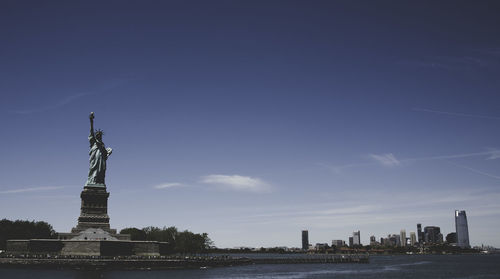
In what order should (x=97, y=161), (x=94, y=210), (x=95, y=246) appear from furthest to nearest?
1. (x=97, y=161)
2. (x=94, y=210)
3. (x=95, y=246)

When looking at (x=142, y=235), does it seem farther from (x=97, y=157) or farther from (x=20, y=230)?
(x=97, y=157)

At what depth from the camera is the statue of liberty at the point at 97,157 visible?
81.8 metres

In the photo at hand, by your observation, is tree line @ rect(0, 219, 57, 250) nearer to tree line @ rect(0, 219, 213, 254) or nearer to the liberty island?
tree line @ rect(0, 219, 213, 254)

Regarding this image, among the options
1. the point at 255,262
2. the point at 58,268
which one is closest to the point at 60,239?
the point at 58,268

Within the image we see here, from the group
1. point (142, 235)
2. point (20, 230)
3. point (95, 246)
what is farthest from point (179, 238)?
point (95, 246)

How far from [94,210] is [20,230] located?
90.3 ft

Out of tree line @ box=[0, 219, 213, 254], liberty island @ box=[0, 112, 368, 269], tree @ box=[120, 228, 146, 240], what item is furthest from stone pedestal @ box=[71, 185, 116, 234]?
tree @ box=[120, 228, 146, 240]

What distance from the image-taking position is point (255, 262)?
4365 inches

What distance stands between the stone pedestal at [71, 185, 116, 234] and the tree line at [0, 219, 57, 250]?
18.7m

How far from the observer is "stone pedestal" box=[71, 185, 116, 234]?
76812mm

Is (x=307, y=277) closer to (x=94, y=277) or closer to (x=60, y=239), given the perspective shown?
(x=94, y=277)

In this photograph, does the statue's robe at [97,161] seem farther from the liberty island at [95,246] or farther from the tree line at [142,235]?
the tree line at [142,235]

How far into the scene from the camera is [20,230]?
314 feet

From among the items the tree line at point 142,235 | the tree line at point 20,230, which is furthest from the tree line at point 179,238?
the tree line at point 20,230
